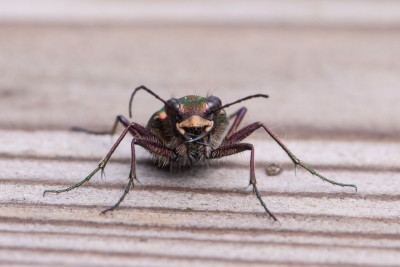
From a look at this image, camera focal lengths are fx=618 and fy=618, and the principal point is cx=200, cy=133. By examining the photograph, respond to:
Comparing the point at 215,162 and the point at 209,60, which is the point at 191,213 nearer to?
the point at 215,162

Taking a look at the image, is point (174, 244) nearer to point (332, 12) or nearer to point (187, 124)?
point (187, 124)

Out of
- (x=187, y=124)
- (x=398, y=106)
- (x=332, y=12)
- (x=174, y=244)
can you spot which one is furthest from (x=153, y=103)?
(x=332, y=12)

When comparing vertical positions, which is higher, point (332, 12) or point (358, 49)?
point (332, 12)

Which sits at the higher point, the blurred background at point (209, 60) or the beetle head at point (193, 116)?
the blurred background at point (209, 60)

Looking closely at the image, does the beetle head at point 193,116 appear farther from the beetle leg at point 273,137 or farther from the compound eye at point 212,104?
the beetle leg at point 273,137

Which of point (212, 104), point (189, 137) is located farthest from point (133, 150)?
point (212, 104)

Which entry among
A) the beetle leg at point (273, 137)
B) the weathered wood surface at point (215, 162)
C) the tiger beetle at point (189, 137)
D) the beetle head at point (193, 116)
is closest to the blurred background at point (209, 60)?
the weathered wood surface at point (215, 162)
